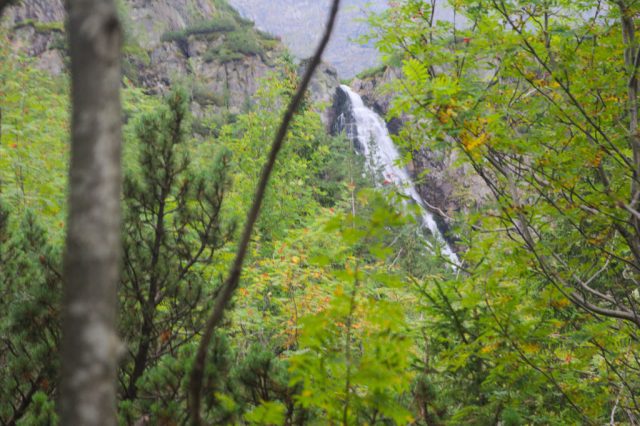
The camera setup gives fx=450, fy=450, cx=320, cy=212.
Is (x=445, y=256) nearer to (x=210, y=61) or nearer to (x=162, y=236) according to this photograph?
(x=162, y=236)

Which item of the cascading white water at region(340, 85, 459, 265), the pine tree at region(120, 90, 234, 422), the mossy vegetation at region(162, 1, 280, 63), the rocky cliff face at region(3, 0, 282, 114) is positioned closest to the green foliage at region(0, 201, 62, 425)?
the pine tree at region(120, 90, 234, 422)

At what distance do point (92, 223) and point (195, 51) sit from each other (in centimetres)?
4409

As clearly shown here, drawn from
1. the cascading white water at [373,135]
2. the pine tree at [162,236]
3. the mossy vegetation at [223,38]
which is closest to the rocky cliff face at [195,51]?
the mossy vegetation at [223,38]

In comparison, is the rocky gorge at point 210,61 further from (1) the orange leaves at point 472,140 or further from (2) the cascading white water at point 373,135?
(1) the orange leaves at point 472,140

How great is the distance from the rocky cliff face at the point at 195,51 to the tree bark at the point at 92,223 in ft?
115

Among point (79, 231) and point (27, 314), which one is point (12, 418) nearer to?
point (27, 314)

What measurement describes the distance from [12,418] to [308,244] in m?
6.37

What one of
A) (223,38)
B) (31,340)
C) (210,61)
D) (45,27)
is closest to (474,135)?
(31,340)

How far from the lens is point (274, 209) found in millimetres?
10555

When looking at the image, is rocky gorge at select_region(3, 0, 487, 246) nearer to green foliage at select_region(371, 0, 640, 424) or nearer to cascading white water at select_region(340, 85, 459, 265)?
cascading white water at select_region(340, 85, 459, 265)

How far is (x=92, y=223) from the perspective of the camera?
59 centimetres

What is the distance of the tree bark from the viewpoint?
57cm

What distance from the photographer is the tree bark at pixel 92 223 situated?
0.57 m

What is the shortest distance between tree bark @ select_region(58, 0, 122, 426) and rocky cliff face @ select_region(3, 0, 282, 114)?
3513 centimetres
